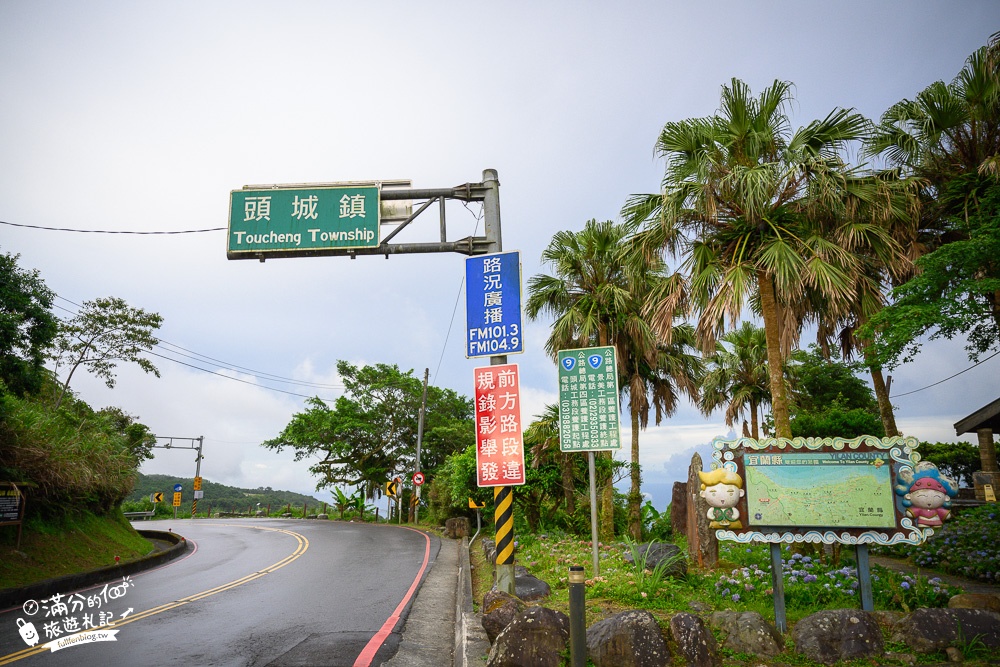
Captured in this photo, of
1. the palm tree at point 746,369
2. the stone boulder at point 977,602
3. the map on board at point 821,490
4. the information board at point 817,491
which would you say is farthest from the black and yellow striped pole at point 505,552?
the palm tree at point 746,369

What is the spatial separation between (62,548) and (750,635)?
541 inches

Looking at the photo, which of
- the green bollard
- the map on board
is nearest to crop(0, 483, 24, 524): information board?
the green bollard

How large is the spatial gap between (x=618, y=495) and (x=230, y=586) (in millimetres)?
14406

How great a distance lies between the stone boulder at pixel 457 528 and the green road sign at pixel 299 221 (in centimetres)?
1506

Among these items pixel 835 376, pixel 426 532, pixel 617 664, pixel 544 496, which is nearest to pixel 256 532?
pixel 426 532

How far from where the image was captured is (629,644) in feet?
18.0

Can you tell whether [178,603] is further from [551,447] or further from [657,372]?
[657,372]

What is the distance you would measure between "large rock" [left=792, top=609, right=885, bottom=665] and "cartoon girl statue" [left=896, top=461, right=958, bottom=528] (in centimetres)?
168

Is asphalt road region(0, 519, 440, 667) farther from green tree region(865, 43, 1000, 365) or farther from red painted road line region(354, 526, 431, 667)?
green tree region(865, 43, 1000, 365)

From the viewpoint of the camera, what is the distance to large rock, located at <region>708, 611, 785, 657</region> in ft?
18.7

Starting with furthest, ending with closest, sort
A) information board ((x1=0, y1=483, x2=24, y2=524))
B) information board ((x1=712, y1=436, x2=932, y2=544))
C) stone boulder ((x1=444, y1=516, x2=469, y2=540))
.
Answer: stone boulder ((x1=444, y1=516, x2=469, y2=540)) → information board ((x1=0, y1=483, x2=24, y2=524)) → information board ((x1=712, y1=436, x2=932, y2=544))

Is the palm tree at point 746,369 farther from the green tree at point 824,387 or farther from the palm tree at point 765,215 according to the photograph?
the palm tree at point 765,215

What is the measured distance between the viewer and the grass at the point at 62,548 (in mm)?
10992

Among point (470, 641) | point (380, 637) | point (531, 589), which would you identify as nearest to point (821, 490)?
point (531, 589)
